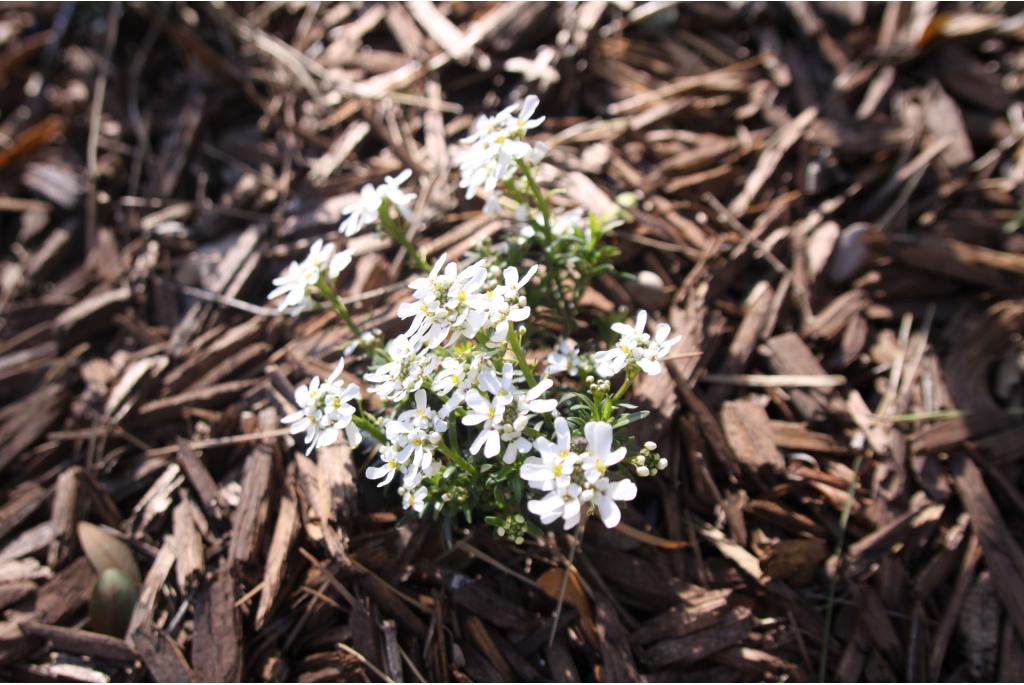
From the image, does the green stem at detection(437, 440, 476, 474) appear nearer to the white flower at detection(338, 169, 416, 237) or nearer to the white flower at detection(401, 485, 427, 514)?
the white flower at detection(401, 485, 427, 514)

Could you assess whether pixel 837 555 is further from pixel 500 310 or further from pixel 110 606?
pixel 110 606

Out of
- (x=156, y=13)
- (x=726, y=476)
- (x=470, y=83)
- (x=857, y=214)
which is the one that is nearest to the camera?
(x=726, y=476)

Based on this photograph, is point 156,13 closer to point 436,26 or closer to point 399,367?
point 436,26

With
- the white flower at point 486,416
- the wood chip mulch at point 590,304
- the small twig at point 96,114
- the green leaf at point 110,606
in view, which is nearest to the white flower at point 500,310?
the white flower at point 486,416

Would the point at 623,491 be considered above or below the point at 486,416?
below

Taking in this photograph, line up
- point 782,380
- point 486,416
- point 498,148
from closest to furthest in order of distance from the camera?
point 486,416 < point 498,148 < point 782,380

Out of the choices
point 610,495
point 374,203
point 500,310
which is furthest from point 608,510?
point 374,203

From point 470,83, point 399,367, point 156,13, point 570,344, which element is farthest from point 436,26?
point 399,367
